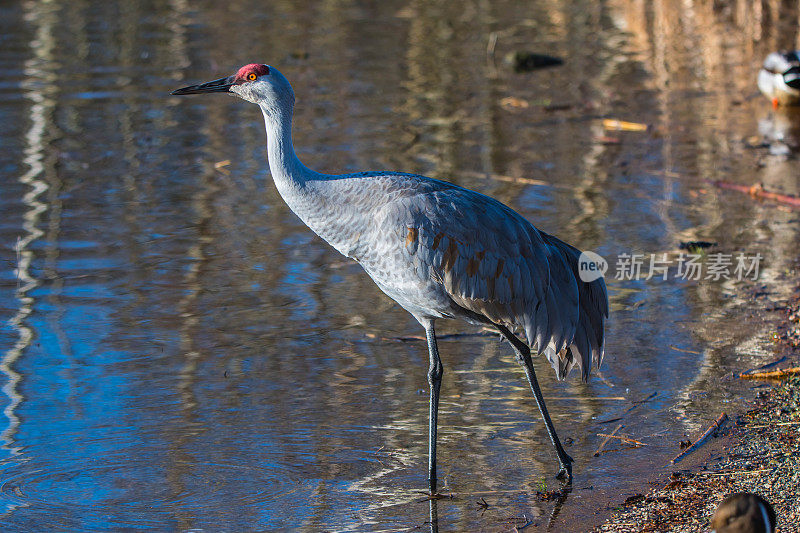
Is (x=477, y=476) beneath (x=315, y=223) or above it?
beneath

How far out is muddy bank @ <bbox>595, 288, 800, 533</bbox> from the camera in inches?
A: 171

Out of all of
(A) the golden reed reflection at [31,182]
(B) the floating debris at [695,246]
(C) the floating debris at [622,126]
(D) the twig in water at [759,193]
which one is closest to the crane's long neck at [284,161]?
(A) the golden reed reflection at [31,182]

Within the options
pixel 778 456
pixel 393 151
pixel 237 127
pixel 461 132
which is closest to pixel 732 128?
pixel 461 132

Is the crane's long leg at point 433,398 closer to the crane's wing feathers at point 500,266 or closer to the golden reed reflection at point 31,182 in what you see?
the crane's wing feathers at point 500,266

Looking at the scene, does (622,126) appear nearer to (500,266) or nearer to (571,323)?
(571,323)

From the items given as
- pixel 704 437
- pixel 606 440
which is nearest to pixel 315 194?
pixel 606 440

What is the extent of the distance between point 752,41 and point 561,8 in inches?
175

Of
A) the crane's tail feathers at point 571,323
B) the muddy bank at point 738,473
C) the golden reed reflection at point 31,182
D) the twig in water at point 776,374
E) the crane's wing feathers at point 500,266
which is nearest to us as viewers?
the muddy bank at point 738,473

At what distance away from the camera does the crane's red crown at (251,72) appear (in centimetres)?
518

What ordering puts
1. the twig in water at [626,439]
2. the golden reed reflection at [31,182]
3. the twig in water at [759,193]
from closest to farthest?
the twig in water at [626,439] < the golden reed reflection at [31,182] < the twig in water at [759,193]

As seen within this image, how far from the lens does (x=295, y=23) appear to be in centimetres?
1764

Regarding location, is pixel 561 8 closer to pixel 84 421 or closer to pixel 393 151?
pixel 393 151

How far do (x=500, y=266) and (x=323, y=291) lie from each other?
8.46 feet

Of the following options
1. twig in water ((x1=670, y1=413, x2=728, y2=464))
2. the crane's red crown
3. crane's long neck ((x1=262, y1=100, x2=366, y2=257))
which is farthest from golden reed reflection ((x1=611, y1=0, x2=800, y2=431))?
the crane's red crown
